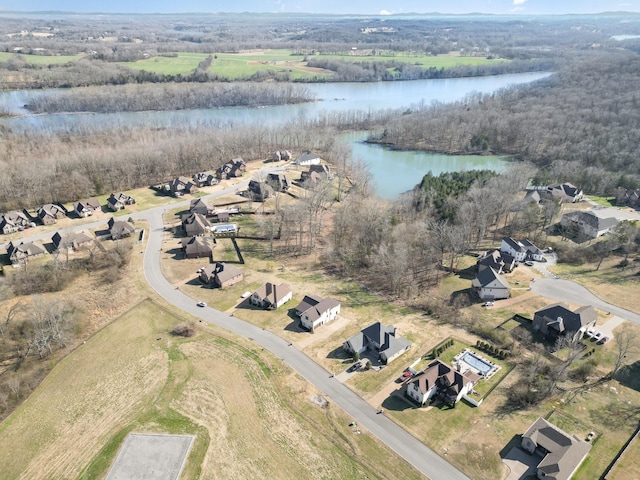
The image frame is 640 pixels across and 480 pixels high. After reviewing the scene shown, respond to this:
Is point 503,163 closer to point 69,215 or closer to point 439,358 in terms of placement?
point 439,358

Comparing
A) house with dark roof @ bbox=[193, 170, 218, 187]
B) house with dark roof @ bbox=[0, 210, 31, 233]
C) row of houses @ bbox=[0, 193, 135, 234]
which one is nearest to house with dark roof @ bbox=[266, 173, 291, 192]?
house with dark roof @ bbox=[193, 170, 218, 187]

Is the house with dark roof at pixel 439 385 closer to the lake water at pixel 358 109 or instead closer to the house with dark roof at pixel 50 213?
the lake water at pixel 358 109

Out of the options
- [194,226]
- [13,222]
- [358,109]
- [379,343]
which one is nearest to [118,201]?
[13,222]

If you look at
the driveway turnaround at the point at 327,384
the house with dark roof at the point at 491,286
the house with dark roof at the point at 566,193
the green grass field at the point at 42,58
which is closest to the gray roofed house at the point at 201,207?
the driveway turnaround at the point at 327,384

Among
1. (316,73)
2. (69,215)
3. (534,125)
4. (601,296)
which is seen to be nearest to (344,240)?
(601,296)

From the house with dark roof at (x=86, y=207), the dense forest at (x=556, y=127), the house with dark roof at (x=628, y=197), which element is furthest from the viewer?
the dense forest at (x=556, y=127)

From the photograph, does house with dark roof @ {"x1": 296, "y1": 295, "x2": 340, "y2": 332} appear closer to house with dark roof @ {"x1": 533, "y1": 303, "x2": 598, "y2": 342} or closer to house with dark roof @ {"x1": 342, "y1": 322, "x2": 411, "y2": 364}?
house with dark roof @ {"x1": 342, "y1": 322, "x2": 411, "y2": 364}

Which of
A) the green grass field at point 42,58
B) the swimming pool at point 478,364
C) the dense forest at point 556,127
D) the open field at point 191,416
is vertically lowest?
the open field at point 191,416
